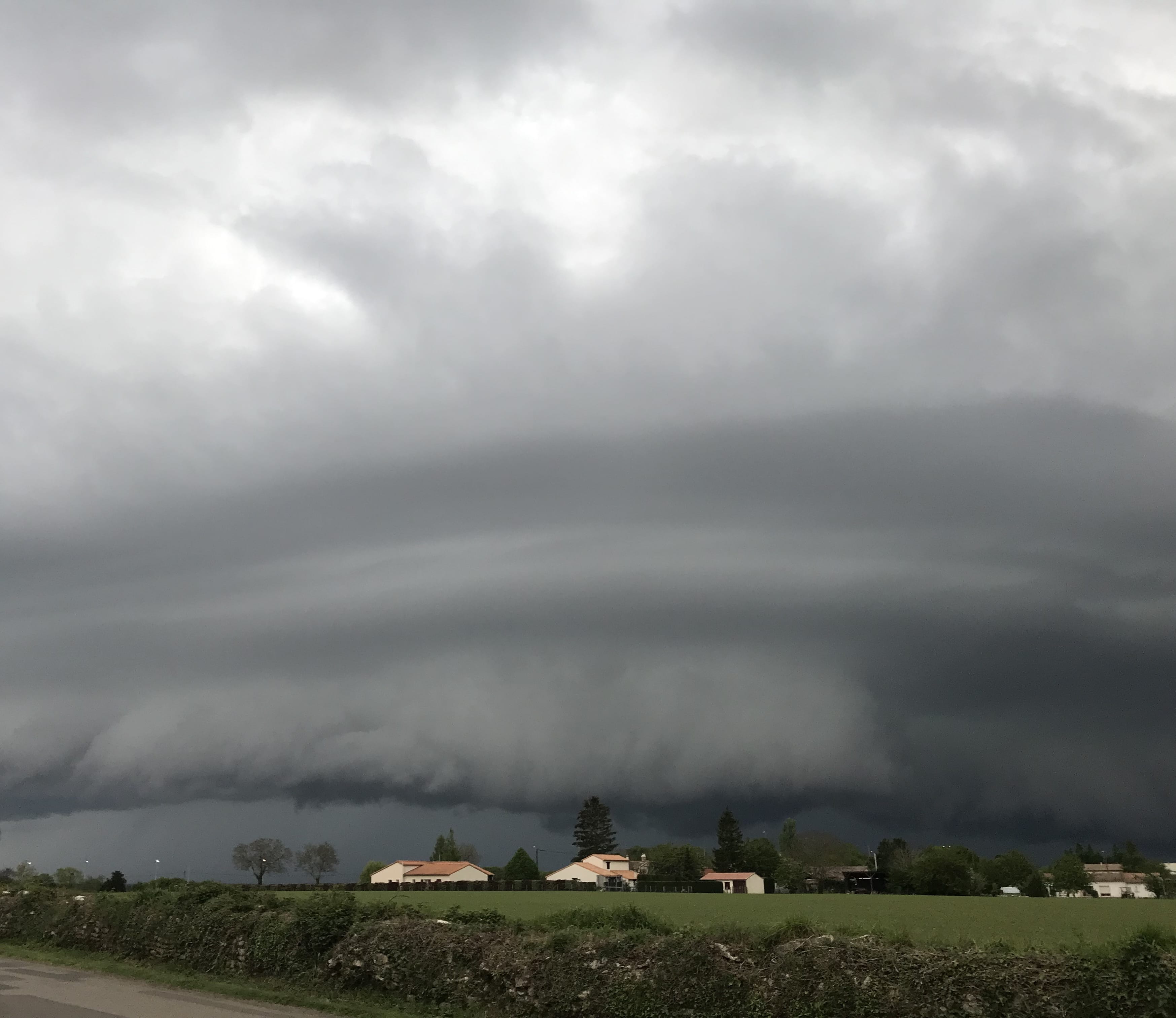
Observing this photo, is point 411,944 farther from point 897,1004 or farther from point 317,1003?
point 897,1004

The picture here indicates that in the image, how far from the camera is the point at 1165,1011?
1304cm

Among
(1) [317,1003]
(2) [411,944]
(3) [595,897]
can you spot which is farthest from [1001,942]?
(3) [595,897]

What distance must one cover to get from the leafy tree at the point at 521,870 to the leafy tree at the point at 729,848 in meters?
35.3

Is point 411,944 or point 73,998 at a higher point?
point 411,944

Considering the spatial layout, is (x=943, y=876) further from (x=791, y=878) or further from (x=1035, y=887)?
(x=791, y=878)

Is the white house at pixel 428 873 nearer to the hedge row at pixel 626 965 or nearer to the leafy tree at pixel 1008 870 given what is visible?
the leafy tree at pixel 1008 870

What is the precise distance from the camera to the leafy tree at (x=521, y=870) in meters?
187

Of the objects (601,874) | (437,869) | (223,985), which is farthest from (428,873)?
(223,985)

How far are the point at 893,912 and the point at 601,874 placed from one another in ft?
370

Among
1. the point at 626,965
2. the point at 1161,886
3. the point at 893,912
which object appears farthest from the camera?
the point at 1161,886

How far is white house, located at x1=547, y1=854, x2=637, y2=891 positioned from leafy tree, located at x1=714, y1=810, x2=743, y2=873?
19.7 m

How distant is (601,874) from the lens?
169m

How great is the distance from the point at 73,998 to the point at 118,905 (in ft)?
29.3

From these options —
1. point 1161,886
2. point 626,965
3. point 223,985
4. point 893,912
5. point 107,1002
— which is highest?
point 1161,886
